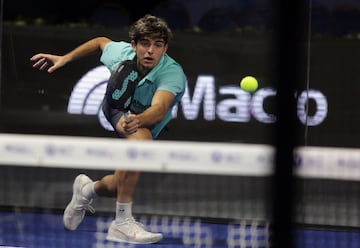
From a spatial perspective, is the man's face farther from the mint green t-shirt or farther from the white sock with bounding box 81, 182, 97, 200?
the white sock with bounding box 81, 182, 97, 200

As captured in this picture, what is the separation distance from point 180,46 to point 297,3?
3657 millimetres

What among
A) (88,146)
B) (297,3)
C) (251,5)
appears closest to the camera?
(297,3)

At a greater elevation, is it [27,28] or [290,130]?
[27,28]

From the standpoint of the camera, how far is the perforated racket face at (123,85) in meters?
5.55

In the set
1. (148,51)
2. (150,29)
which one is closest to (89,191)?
(148,51)

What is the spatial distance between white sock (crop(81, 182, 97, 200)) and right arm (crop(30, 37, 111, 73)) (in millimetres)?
833

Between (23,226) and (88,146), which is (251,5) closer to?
(23,226)

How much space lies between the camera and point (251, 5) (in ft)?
18.8

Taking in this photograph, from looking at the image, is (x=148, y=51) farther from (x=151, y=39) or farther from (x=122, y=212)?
(x=122, y=212)

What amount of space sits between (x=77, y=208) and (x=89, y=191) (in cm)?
13

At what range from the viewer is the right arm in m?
5.82

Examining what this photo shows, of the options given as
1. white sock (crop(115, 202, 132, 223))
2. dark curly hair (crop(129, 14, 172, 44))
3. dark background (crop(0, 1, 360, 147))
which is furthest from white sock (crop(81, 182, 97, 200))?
dark curly hair (crop(129, 14, 172, 44))

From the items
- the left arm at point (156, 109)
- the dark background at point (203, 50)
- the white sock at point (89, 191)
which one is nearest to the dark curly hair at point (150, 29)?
the dark background at point (203, 50)

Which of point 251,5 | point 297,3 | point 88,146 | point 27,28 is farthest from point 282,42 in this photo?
point 27,28
